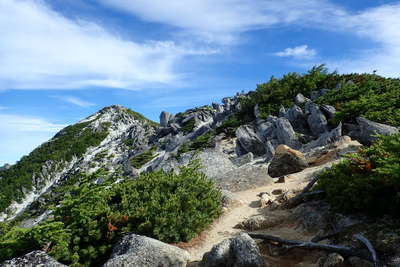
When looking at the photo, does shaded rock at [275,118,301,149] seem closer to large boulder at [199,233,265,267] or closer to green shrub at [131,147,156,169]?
large boulder at [199,233,265,267]

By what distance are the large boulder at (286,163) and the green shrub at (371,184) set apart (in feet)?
23.2

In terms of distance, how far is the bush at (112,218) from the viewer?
792 centimetres

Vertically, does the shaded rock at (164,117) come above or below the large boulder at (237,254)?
above

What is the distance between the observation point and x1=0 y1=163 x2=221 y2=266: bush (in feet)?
26.0

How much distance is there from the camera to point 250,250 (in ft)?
23.2

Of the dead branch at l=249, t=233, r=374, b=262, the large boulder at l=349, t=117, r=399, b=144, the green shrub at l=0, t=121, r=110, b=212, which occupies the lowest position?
the dead branch at l=249, t=233, r=374, b=262

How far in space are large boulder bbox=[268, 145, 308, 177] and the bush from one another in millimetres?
5714

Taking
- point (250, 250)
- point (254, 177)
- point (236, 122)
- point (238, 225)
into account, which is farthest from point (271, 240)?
point (236, 122)

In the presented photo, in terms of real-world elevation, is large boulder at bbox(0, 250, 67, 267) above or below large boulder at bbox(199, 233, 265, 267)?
above

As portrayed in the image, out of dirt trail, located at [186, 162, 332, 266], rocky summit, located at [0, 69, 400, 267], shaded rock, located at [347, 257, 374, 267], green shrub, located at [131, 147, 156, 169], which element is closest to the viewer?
shaded rock, located at [347, 257, 374, 267]

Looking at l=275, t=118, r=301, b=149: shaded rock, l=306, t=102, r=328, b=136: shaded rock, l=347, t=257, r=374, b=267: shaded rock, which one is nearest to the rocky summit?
l=347, t=257, r=374, b=267: shaded rock

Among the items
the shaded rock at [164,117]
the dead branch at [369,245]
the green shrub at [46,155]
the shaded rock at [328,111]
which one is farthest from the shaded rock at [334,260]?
the green shrub at [46,155]

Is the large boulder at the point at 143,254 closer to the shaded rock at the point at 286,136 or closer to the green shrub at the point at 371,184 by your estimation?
the green shrub at the point at 371,184

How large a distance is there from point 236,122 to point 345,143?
75.4 feet
